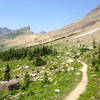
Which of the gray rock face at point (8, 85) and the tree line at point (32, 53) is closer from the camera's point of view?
the gray rock face at point (8, 85)

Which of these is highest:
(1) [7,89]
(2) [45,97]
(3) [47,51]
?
(3) [47,51]

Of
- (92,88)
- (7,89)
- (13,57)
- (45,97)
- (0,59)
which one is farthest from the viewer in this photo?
(0,59)

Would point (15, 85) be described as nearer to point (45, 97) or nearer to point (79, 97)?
point (45, 97)

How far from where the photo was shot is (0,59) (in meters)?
85.3

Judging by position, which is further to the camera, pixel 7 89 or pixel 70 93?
pixel 7 89

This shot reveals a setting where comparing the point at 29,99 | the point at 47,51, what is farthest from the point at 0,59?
the point at 29,99

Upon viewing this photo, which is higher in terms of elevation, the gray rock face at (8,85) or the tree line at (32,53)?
the tree line at (32,53)

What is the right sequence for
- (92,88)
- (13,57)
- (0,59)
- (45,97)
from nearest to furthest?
(45,97) < (92,88) < (13,57) < (0,59)

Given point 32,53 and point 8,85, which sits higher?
point 32,53

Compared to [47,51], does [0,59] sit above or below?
below

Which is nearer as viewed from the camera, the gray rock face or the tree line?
the gray rock face

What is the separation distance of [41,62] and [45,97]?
115 feet

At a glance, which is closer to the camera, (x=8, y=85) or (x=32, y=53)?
(x=8, y=85)

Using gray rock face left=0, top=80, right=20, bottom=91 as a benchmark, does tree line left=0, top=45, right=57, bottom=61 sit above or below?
above
